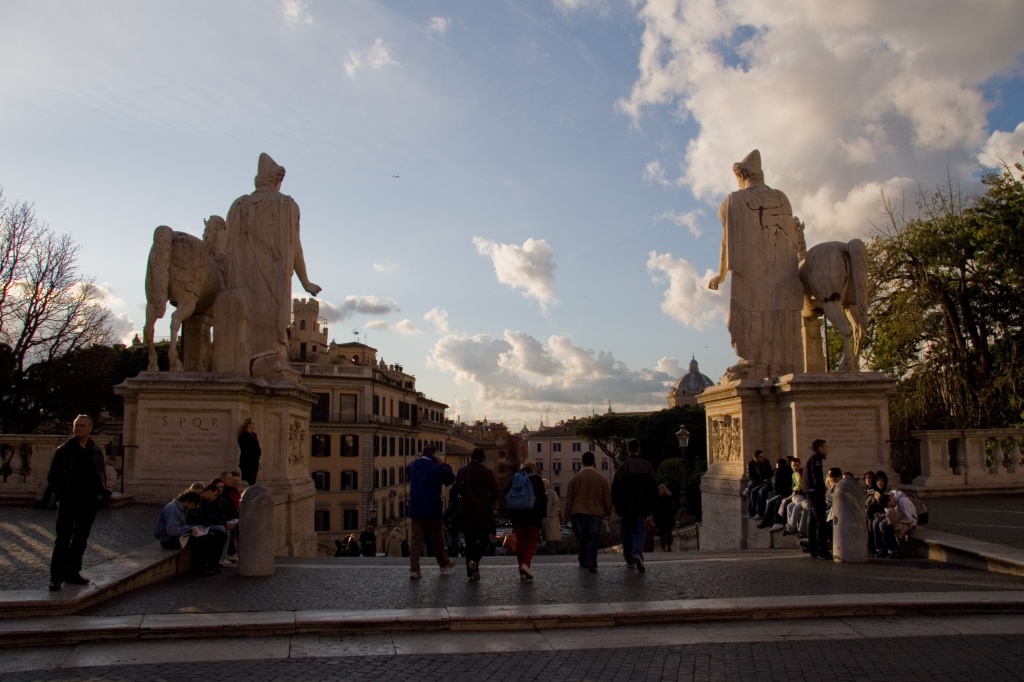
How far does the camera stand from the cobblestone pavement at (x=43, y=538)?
27.5 ft

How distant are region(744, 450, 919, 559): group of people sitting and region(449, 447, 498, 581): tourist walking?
4156mm

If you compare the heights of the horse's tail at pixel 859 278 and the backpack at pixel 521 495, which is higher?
the horse's tail at pixel 859 278

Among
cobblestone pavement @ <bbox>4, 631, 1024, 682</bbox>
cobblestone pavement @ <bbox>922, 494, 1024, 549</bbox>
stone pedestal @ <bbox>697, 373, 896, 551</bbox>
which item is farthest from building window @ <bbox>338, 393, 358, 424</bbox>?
cobblestone pavement @ <bbox>4, 631, 1024, 682</bbox>

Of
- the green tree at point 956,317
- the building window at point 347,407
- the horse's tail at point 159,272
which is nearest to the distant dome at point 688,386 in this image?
the building window at point 347,407

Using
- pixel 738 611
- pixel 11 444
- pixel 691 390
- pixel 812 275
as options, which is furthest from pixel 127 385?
pixel 691 390

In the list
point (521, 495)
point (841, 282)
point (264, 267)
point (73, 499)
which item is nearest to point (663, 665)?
point (521, 495)

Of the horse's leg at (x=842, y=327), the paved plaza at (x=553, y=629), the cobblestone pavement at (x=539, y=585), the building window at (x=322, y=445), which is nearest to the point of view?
the paved plaza at (x=553, y=629)

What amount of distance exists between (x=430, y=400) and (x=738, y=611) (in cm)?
8744

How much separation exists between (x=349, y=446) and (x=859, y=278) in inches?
2110

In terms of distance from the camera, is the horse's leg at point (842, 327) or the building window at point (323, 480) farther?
the building window at point (323, 480)

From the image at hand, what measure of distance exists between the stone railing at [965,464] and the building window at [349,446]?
52.8 metres

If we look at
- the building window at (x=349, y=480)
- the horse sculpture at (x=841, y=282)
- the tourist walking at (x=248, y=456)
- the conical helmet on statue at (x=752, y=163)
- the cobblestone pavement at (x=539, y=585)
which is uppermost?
the conical helmet on statue at (x=752, y=163)

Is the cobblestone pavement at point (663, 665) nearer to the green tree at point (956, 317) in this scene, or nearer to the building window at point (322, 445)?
the green tree at point (956, 317)

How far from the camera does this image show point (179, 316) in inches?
556
